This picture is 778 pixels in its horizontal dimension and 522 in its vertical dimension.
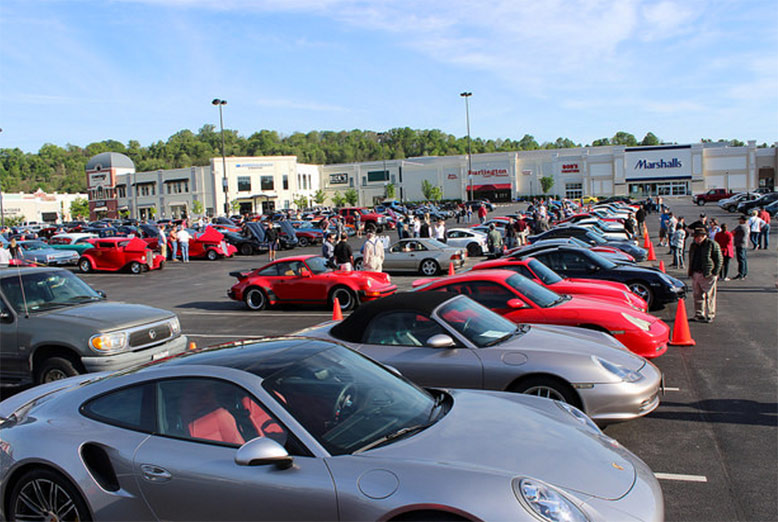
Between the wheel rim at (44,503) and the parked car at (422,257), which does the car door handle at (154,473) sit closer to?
the wheel rim at (44,503)

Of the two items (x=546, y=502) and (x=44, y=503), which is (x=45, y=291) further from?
(x=546, y=502)

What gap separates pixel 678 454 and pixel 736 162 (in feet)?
309

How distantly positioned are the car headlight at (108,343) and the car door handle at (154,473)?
431 cm

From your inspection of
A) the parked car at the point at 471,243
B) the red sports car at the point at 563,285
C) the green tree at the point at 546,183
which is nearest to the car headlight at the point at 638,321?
the red sports car at the point at 563,285

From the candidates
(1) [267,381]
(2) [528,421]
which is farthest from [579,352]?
(1) [267,381]

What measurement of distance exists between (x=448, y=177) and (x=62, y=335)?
95.2 meters

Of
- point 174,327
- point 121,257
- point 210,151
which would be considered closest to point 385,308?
point 174,327

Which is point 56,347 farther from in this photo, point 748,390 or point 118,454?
point 748,390

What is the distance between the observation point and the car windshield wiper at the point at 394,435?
351 centimetres

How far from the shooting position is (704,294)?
11.7 meters

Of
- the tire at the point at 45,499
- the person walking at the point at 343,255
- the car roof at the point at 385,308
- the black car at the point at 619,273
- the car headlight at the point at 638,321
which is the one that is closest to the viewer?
the tire at the point at 45,499

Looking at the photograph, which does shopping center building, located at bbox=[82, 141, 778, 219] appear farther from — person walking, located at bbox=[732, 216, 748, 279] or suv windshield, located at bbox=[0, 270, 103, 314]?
suv windshield, located at bbox=[0, 270, 103, 314]

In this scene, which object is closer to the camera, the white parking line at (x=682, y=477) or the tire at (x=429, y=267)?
the white parking line at (x=682, y=477)

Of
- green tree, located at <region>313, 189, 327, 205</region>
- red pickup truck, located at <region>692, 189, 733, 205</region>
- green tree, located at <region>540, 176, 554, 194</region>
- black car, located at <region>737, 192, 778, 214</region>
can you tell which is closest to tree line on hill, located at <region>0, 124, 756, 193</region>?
green tree, located at <region>313, 189, 327, 205</region>
